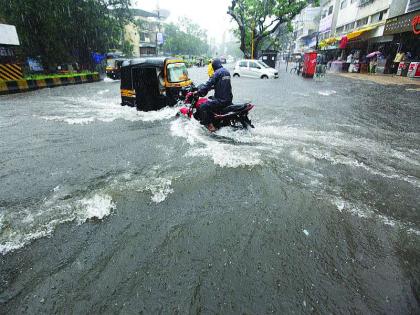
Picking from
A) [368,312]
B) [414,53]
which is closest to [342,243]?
[368,312]

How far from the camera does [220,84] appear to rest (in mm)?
5832

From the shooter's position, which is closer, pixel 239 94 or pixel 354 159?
pixel 354 159

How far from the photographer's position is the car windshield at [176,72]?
27.4 feet

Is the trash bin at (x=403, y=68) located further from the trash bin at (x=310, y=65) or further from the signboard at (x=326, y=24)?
the signboard at (x=326, y=24)

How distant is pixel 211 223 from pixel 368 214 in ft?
6.68

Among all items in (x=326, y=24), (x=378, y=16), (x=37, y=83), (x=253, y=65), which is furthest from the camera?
(x=326, y=24)

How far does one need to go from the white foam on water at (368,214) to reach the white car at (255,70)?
1845 centimetres

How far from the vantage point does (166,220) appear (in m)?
3.12

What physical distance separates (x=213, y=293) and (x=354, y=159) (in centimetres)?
402

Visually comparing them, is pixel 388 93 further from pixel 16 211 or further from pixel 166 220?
pixel 16 211

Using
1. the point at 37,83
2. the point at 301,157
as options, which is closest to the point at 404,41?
the point at 301,157

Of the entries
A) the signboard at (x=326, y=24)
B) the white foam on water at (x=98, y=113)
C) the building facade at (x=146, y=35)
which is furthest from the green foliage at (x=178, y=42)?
the white foam on water at (x=98, y=113)

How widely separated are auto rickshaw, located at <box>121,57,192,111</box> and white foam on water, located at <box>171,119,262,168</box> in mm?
1655

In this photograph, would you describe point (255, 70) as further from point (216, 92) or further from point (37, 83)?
point (216, 92)
